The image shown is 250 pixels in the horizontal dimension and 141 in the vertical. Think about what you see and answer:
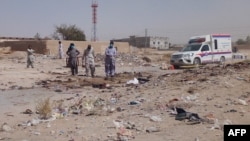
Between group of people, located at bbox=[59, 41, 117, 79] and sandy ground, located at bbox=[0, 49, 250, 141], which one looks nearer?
sandy ground, located at bbox=[0, 49, 250, 141]

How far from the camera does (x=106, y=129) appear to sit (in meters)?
7.70

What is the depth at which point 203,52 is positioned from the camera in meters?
27.7

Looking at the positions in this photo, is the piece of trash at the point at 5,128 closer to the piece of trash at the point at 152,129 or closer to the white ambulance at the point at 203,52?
the piece of trash at the point at 152,129

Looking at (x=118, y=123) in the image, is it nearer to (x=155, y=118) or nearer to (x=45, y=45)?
(x=155, y=118)

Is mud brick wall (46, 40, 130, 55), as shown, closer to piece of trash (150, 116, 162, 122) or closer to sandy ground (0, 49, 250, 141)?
sandy ground (0, 49, 250, 141)

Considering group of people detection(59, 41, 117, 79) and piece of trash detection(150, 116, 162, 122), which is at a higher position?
group of people detection(59, 41, 117, 79)

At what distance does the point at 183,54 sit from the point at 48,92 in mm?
14467

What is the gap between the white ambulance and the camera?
1074 inches

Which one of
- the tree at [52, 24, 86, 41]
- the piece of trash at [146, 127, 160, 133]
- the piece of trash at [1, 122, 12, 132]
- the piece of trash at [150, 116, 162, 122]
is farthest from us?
the tree at [52, 24, 86, 41]

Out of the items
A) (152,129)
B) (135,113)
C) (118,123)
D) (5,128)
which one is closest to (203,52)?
(135,113)

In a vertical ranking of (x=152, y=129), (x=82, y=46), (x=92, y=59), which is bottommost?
(x=152, y=129)

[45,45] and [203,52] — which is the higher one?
[45,45]

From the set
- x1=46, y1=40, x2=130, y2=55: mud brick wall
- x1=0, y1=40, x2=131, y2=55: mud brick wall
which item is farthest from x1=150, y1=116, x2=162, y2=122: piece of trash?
x1=46, y1=40, x2=130, y2=55: mud brick wall

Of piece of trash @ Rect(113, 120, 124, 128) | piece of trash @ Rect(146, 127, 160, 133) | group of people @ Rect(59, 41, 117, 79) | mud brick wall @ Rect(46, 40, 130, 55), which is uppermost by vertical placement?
mud brick wall @ Rect(46, 40, 130, 55)
